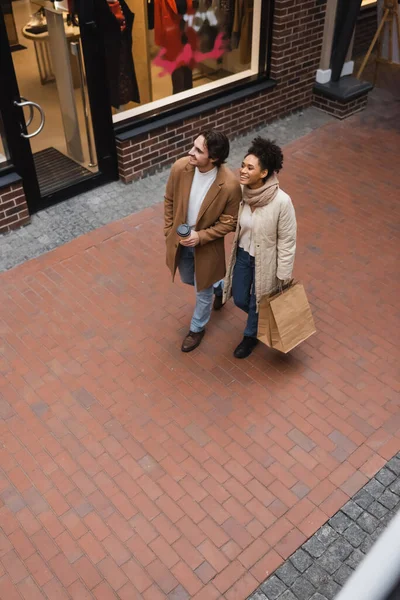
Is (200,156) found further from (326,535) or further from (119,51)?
(119,51)

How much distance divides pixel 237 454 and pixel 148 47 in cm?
478

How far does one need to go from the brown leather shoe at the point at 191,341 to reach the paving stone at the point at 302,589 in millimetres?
2031

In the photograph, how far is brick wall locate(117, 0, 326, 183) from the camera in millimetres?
7094

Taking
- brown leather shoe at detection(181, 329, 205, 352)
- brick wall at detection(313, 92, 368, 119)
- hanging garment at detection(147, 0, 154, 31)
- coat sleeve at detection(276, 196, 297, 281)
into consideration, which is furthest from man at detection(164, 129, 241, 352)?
brick wall at detection(313, 92, 368, 119)

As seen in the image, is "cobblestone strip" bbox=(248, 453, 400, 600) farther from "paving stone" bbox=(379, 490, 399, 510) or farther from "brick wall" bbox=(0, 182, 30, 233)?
"brick wall" bbox=(0, 182, 30, 233)

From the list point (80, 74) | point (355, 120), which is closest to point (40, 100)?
point (80, 74)

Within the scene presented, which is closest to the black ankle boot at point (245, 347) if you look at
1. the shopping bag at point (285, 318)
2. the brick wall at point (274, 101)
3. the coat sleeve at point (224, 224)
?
the shopping bag at point (285, 318)

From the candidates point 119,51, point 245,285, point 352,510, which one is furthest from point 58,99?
point 352,510

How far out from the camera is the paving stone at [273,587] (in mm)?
3580

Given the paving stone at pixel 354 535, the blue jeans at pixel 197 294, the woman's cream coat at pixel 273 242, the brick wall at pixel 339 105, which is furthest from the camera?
the brick wall at pixel 339 105

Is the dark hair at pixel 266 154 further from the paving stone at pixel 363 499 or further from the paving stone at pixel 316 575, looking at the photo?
the paving stone at pixel 316 575

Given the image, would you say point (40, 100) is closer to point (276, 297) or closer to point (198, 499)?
point (276, 297)

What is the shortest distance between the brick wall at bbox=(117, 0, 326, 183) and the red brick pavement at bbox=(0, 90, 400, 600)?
1064 millimetres

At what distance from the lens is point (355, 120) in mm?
8570
